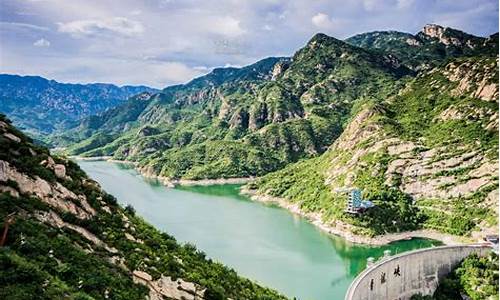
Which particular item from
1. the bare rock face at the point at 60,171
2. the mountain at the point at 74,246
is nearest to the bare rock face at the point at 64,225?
the mountain at the point at 74,246

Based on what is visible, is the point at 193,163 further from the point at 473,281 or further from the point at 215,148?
the point at 473,281

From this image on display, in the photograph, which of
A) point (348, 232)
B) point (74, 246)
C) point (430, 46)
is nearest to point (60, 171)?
point (74, 246)

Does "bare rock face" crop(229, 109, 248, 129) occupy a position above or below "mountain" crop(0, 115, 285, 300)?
above

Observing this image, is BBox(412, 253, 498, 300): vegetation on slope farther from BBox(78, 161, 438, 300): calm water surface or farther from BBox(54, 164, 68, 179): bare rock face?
BBox(54, 164, 68, 179): bare rock face

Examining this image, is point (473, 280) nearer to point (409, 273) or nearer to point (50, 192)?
point (409, 273)

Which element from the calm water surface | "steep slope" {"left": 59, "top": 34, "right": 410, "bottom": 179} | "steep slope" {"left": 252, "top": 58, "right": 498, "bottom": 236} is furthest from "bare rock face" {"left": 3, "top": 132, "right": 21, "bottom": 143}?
"steep slope" {"left": 59, "top": 34, "right": 410, "bottom": 179}
